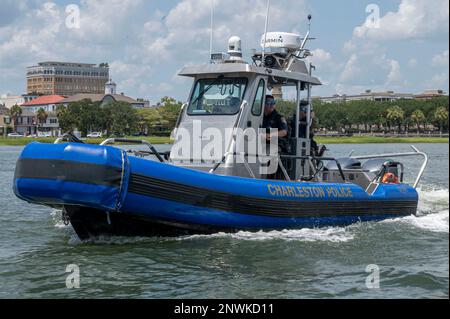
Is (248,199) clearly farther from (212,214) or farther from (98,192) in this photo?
(98,192)

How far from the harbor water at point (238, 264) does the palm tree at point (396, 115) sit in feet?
375

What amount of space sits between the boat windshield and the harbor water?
2.41 meters

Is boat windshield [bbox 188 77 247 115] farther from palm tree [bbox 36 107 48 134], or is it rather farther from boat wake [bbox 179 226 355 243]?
palm tree [bbox 36 107 48 134]

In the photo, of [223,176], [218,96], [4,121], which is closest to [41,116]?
[4,121]

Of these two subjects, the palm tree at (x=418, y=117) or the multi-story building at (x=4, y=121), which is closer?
the palm tree at (x=418, y=117)

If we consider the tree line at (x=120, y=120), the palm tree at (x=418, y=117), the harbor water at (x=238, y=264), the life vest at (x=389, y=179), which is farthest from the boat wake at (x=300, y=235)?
the palm tree at (x=418, y=117)

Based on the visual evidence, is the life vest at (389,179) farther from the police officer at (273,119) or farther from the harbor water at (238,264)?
the police officer at (273,119)

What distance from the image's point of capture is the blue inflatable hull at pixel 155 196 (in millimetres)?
10234

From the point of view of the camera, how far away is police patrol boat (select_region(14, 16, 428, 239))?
10289 mm

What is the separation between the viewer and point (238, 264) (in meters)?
10.6

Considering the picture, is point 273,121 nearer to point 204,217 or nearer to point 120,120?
point 204,217

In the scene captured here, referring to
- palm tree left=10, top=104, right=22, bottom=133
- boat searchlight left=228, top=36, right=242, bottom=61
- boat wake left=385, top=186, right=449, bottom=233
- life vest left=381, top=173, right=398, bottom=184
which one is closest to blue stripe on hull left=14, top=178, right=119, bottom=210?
boat searchlight left=228, top=36, right=242, bottom=61

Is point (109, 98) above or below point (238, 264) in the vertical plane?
above

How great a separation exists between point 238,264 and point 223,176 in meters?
1.58
